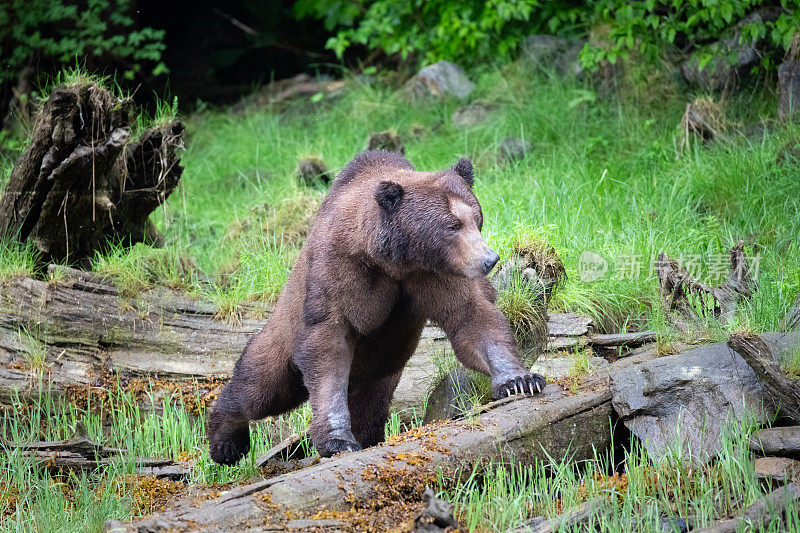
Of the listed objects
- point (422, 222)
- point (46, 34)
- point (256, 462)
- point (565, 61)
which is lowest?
point (256, 462)

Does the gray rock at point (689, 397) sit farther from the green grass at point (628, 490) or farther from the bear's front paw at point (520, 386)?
the bear's front paw at point (520, 386)

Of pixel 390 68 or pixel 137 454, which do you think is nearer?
pixel 137 454

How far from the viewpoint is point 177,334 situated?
23.6ft

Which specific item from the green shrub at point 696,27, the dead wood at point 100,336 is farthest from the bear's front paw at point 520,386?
the green shrub at point 696,27

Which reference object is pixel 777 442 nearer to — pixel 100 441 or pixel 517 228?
pixel 517 228

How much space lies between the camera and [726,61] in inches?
384

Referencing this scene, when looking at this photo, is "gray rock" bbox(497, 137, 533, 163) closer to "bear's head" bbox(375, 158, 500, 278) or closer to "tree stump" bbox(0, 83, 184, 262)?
"tree stump" bbox(0, 83, 184, 262)

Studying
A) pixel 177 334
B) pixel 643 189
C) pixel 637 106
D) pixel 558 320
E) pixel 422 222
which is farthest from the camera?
pixel 637 106

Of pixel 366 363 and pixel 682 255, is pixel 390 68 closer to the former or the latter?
pixel 682 255

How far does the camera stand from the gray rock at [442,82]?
11.6 m

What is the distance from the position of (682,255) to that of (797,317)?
205 centimetres

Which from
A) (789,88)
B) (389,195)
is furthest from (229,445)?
(789,88)

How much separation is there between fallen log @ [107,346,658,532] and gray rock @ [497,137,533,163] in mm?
4796

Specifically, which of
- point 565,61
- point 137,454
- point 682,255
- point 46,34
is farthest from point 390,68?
point 137,454
